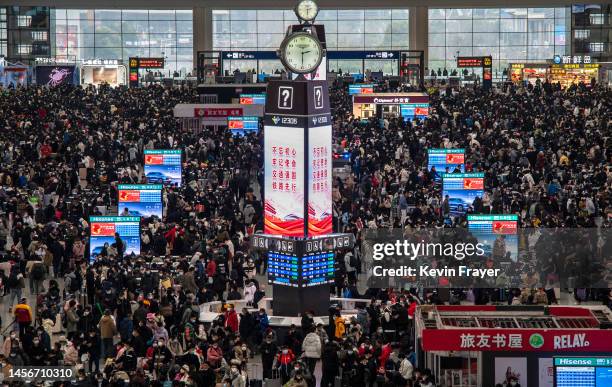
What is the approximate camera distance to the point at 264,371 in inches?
957

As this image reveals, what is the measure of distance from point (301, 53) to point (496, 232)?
622 centimetres

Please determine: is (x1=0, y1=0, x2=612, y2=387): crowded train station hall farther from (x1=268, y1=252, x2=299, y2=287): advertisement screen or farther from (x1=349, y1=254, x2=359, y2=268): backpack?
(x1=349, y1=254, x2=359, y2=268): backpack

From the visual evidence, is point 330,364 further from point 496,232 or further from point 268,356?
point 496,232

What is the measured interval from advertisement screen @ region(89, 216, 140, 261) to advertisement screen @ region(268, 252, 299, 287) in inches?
202

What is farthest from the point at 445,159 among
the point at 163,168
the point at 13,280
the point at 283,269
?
the point at 13,280

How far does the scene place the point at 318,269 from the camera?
1096 inches

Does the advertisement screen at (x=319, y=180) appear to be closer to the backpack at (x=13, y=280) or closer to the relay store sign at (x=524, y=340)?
the backpack at (x=13, y=280)

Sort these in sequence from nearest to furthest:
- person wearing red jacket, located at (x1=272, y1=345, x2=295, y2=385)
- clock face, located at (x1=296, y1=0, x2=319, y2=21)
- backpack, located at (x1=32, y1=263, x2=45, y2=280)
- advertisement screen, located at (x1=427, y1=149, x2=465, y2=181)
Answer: person wearing red jacket, located at (x1=272, y1=345, x2=295, y2=385), clock face, located at (x1=296, y1=0, x2=319, y2=21), backpack, located at (x1=32, y1=263, x2=45, y2=280), advertisement screen, located at (x1=427, y1=149, x2=465, y2=181)

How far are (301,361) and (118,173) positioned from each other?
21.5 metres

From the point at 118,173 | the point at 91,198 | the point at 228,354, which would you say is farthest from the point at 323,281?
the point at 118,173

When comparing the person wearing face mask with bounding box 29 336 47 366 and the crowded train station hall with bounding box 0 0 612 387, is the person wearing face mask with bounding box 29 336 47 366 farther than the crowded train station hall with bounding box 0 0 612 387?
Yes

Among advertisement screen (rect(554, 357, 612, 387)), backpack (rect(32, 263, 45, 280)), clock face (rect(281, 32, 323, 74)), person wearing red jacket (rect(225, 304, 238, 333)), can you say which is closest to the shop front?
advertisement screen (rect(554, 357, 612, 387))

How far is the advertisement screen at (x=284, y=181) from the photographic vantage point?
27.7 metres

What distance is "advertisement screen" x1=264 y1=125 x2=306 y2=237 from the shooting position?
27672mm
